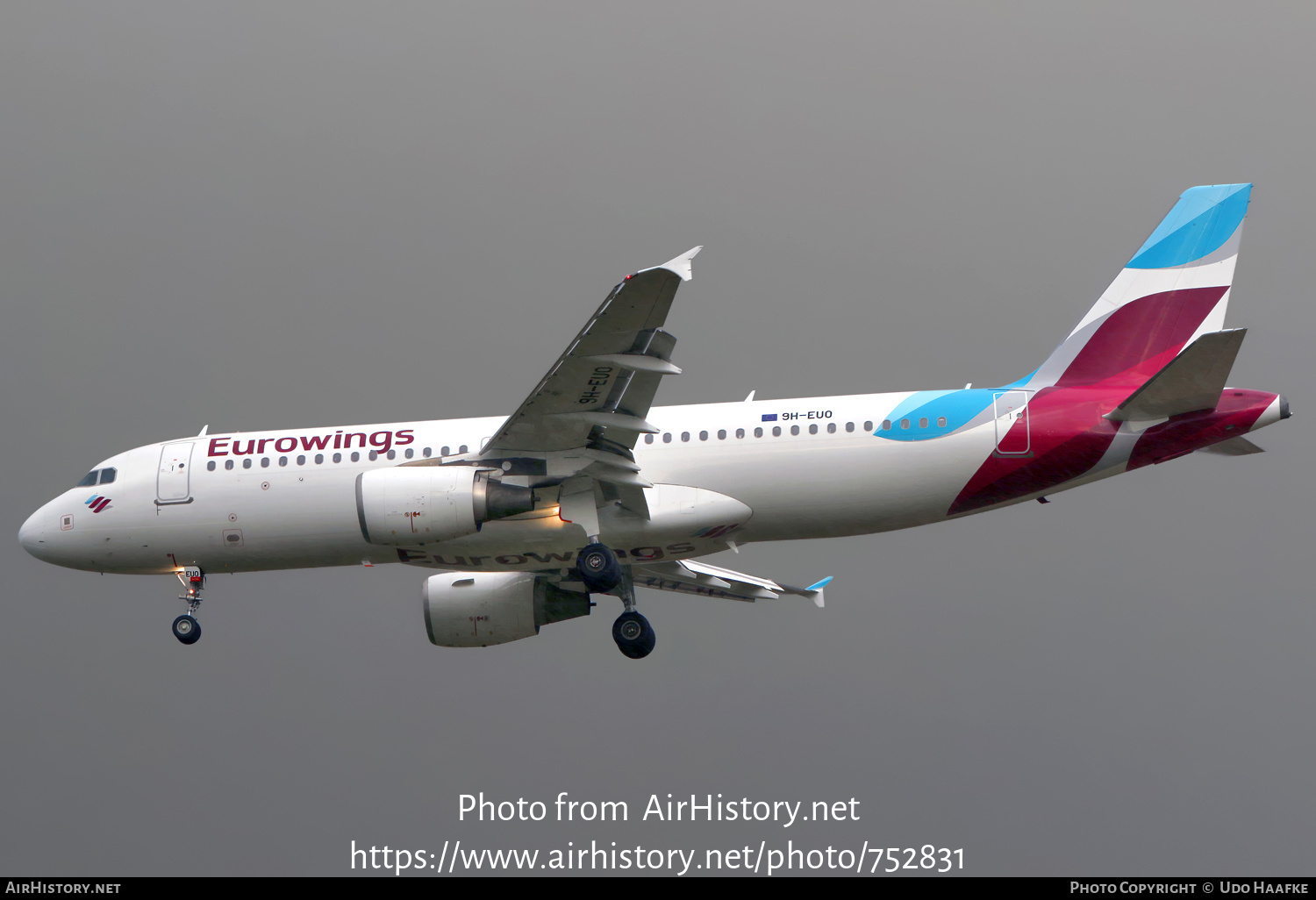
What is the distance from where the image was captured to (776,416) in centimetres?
2247

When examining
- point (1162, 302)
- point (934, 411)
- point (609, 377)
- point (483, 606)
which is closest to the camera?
point (609, 377)

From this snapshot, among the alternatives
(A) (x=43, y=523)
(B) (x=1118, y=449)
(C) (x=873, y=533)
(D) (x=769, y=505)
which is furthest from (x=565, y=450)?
(A) (x=43, y=523)

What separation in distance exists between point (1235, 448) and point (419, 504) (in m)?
13.1

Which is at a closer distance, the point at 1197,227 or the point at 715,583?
the point at 1197,227

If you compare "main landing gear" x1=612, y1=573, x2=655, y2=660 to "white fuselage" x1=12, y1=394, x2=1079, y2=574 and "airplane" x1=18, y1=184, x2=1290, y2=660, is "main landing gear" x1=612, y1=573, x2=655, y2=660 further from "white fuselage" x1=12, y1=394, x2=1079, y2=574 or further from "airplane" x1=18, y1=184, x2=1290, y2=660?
"white fuselage" x1=12, y1=394, x2=1079, y2=574

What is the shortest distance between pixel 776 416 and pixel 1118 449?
214 inches

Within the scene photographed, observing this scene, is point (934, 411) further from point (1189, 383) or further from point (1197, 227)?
point (1197, 227)

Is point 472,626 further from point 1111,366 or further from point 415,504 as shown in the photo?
point 1111,366

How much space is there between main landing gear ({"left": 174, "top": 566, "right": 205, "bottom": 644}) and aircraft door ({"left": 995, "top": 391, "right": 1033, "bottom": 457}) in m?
14.2

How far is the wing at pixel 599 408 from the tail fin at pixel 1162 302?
22.3 ft

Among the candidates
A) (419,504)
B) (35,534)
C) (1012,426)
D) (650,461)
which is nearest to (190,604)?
(35,534)

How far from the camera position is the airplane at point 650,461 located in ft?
69.1

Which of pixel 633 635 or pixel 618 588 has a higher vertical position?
pixel 618 588

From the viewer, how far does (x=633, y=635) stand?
77.8 feet
